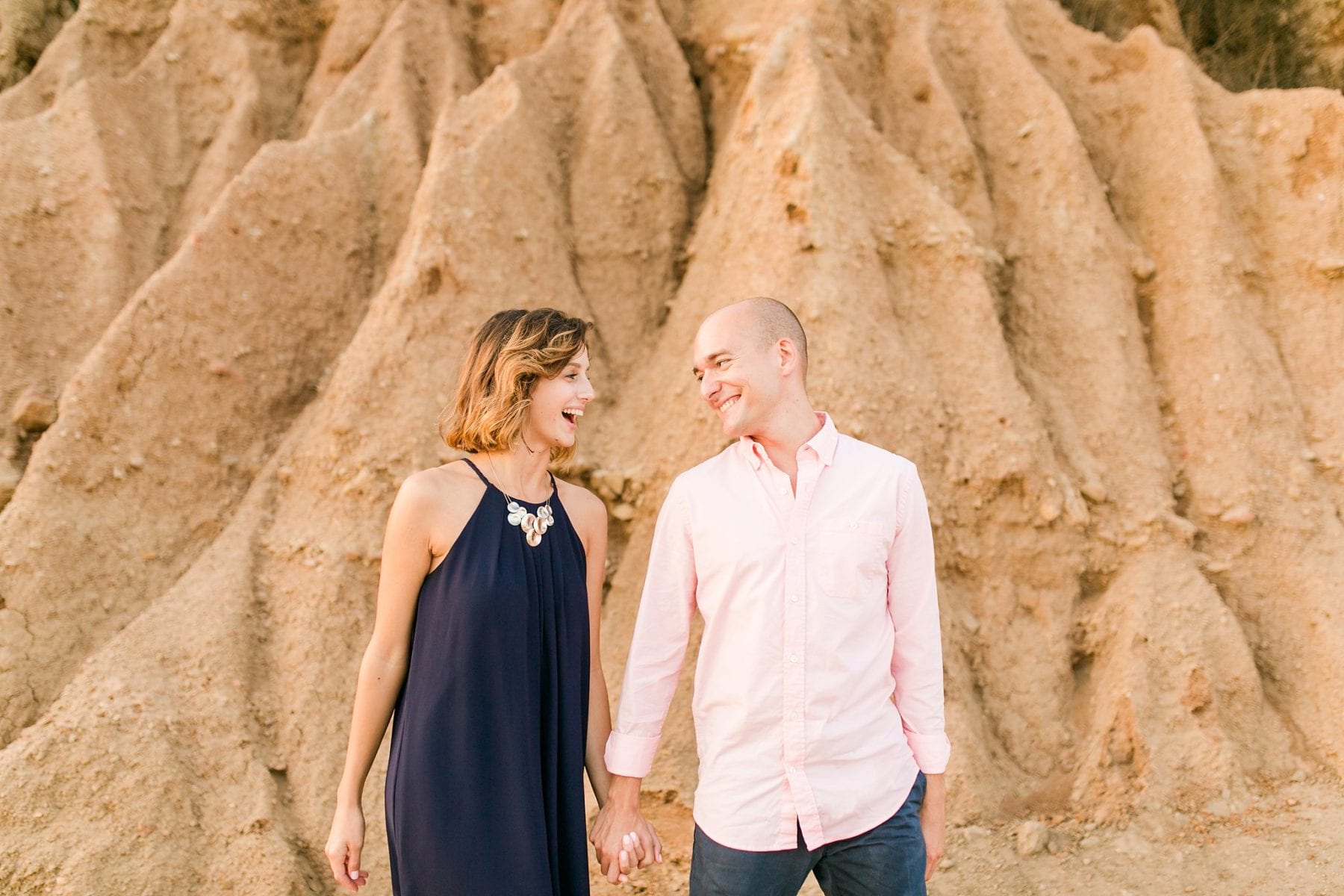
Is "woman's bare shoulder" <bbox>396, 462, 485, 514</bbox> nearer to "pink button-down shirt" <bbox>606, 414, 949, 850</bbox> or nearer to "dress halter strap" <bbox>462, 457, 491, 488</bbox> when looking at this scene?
"dress halter strap" <bbox>462, 457, 491, 488</bbox>

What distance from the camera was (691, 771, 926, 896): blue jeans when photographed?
2.42 metres

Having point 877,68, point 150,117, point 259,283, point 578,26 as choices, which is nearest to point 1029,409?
point 877,68

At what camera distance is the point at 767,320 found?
8.67 feet

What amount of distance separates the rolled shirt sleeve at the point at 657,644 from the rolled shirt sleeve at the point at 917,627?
22.8 inches

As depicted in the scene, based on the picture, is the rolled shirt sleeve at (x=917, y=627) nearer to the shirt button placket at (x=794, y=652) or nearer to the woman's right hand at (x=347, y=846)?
the shirt button placket at (x=794, y=652)

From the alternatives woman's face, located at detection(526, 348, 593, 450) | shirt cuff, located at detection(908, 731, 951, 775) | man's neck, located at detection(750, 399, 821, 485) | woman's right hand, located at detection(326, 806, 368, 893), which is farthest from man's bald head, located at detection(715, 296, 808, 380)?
woman's right hand, located at detection(326, 806, 368, 893)

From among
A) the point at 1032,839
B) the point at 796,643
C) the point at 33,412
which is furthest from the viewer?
the point at 33,412

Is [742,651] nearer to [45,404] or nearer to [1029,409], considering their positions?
[1029,409]

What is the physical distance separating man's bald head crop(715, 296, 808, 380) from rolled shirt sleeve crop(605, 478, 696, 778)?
1.56ft

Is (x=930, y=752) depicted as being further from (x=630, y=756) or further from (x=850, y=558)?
(x=630, y=756)

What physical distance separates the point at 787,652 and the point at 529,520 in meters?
0.81

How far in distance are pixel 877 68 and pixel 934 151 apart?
762 mm

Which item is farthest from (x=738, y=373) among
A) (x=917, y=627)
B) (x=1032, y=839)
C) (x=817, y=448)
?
(x=1032, y=839)

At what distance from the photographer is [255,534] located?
4.60m
